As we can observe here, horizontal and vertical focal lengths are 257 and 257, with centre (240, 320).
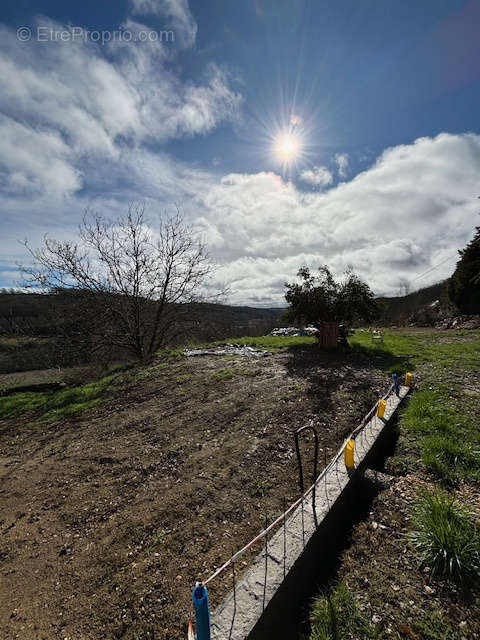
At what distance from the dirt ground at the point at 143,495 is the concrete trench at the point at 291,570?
1.19ft

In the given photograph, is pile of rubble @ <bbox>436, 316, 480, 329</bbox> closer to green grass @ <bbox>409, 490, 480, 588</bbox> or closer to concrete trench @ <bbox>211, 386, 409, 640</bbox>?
concrete trench @ <bbox>211, 386, 409, 640</bbox>

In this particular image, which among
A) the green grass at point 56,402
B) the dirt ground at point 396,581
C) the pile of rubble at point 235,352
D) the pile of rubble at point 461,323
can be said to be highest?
the pile of rubble at point 461,323

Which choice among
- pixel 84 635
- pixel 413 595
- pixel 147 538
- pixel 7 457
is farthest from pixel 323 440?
pixel 7 457

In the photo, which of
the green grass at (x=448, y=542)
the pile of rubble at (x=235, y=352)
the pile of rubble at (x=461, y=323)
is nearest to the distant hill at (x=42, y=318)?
the pile of rubble at (x=235, y=352)

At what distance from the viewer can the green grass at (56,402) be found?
6449 millimetres

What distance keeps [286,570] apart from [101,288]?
11.7 m

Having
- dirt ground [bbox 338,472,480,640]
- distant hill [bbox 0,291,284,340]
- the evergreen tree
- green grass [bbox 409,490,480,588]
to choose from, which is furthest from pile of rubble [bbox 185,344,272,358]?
the evergreen tree

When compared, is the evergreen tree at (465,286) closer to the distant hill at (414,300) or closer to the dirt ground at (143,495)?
the distant hill at (414,300)

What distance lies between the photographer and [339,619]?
1.75 m

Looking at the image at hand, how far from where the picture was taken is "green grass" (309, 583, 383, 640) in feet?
5.43

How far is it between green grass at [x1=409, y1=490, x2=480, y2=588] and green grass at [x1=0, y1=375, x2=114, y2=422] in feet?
22.4

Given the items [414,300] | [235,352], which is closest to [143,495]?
[235,352]

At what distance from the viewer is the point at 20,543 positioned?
8.84 ft

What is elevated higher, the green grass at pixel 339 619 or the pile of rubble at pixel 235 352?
the pile of rubble at pixel 235 352
